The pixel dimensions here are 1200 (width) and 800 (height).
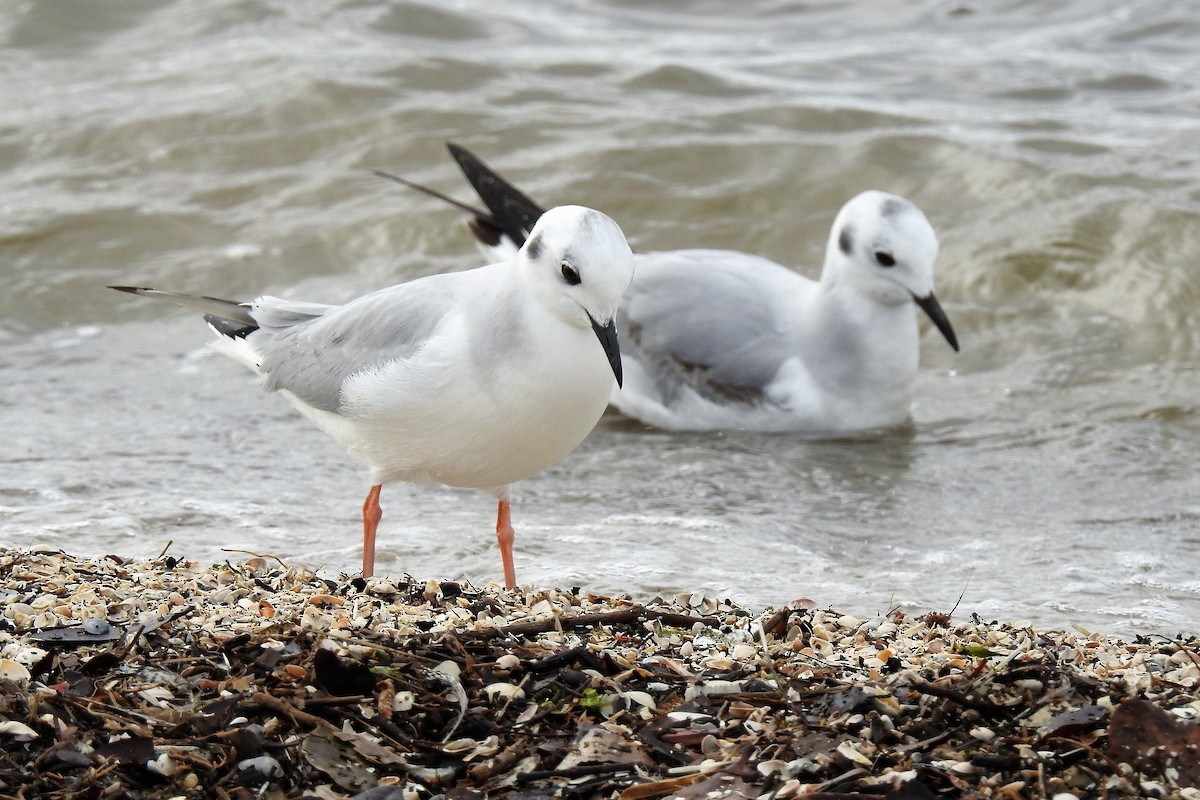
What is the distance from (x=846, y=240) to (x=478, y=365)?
3658mm

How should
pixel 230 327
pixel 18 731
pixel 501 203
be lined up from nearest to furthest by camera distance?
pixel 18 731
pixel 230 327
pixel 501 203

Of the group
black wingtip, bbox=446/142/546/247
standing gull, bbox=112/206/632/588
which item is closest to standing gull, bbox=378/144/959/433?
black wingtip, bbox=446/142/546/247

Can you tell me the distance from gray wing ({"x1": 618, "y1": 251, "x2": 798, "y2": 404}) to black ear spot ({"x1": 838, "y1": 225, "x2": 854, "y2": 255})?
0.42 meters

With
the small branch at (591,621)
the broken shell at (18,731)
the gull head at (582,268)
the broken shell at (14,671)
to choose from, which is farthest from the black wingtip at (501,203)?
the broken shell at (18,731)

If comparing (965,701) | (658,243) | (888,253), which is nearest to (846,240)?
A: (888,253)

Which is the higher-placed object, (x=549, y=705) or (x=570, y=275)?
(x=570, y=275)

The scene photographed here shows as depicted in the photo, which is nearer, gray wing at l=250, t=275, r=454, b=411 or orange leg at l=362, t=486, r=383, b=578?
gray wing at l=250, t=275, r=454, b=411

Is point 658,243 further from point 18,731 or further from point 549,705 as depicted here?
point 18,731

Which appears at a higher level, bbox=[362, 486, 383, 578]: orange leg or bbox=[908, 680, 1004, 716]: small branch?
bbox=[908, 680, 1004, 716]: small branch

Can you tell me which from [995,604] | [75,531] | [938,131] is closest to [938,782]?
[995,604]

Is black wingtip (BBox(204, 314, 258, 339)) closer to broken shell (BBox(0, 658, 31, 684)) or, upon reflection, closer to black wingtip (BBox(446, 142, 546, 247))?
broken shell (BBox(0, 658, 31, 684))

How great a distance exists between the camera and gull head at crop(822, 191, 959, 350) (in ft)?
23.4

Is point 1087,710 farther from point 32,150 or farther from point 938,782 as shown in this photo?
point 32,150

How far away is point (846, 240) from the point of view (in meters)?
7.39
